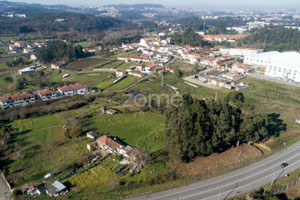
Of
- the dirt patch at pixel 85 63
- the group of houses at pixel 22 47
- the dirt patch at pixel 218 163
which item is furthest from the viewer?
the group of houses at pixel 22 47

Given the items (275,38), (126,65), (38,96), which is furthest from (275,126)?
(275,38)

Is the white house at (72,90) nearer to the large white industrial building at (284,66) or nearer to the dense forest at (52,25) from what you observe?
the large white industrial building at (284,66)

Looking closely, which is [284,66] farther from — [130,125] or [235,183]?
[235,183]

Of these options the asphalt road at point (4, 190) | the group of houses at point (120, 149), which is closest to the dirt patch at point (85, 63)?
the group of houses at point (120, 149)

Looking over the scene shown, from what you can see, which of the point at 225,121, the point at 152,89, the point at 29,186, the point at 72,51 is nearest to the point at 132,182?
the point at 29,186

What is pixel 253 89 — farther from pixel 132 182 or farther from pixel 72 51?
pixel 72 51
